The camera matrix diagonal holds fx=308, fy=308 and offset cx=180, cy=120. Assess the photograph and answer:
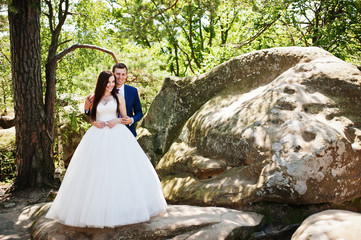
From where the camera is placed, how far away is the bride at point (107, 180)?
3.40m

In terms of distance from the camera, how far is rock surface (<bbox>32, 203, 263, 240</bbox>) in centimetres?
335

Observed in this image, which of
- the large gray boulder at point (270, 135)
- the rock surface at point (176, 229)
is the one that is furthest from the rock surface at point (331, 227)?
the rock surface at point (176, 229)

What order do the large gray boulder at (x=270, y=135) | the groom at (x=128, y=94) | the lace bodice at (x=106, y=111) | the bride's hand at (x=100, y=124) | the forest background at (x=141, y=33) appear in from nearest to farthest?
the large gray boulder at (x=270, y=135) < the bride's hand at (x=100, y=124) < the lace bodice at (x=106, y=111) < the groom at (x=128, y=94) < the forest background at (x=141, y=33)

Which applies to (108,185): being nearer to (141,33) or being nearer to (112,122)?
(112,122)

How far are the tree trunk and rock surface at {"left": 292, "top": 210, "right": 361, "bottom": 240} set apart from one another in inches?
206

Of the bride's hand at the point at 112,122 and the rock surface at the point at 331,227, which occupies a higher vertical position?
the bride's hand at the point at 112,122

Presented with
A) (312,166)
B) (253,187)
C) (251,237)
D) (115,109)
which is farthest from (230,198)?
(115,109)

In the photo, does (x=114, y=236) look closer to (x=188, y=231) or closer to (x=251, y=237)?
(x=188, y=231)

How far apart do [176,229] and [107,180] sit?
3.12ft

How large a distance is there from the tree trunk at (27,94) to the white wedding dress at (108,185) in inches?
117

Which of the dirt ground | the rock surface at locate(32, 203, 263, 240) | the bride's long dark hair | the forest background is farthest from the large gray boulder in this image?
the forest background

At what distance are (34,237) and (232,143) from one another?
278 cm

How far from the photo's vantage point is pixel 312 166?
3600mm

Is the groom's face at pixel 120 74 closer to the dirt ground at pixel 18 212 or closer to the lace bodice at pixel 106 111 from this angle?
the lace bodice at pixel 106 111
